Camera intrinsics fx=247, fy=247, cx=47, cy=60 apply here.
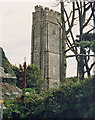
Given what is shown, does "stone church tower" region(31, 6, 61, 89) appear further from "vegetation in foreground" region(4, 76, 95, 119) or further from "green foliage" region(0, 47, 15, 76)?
"vegetation in foreground" region(4, 76, 95, 119)

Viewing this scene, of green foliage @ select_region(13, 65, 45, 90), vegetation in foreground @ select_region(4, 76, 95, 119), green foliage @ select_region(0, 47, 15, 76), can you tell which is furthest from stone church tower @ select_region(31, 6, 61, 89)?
vegetation in foreground @ select_region(4, 76, 95, 119)

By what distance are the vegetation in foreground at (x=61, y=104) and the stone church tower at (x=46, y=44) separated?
89.7ft

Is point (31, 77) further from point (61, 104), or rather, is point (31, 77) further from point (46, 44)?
point (61, 104)

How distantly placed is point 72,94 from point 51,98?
1002mm

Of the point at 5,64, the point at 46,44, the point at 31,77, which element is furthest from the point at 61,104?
the point at 46,44

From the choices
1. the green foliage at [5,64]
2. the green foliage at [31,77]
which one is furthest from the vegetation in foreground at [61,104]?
the green foliage at [31,77]

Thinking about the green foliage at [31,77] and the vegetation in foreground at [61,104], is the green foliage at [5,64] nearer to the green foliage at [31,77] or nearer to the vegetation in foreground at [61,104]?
the vegetation in foreground at [61,104]

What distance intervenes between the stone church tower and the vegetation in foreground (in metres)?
27.3

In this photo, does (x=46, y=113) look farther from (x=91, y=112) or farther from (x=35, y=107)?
(x=91, y=112)

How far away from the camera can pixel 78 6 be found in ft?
43.7

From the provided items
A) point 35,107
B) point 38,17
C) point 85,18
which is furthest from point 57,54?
point 35,107

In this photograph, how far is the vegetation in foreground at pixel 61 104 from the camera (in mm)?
9180

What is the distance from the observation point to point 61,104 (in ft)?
32.8

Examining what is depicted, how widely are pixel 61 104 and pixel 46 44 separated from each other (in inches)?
1240
